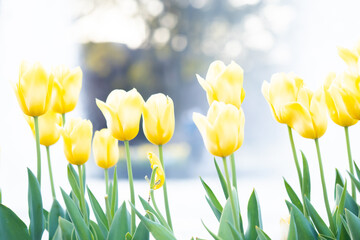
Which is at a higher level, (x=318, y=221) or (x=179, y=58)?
(x=179, y=58)

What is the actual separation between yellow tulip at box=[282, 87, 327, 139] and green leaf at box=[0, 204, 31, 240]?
0.23 m

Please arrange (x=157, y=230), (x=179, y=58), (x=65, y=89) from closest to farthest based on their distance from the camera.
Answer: (x=157, y=230) → (x=65, y=89) → (x=179, y=58)

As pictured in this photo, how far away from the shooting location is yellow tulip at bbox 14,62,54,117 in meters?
0.41

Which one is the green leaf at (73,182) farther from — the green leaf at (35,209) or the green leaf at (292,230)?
the green leaf at (292,230)

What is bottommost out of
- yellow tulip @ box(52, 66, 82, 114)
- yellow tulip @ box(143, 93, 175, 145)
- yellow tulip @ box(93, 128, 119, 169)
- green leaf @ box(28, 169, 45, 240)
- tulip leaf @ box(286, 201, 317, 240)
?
tulip leaf @ box(286, 201, 317, 240)

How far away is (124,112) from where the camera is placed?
1.31 feet

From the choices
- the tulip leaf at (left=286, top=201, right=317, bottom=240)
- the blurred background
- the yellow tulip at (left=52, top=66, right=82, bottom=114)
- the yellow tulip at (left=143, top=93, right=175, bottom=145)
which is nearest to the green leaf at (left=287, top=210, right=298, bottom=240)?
the tulip leaf at (left=286, top=201, right=317, bottom=240)

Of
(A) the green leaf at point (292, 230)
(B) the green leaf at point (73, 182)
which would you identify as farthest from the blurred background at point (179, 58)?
(A) the green leaf at point (292, 230)

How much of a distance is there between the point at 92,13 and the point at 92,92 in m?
0.57

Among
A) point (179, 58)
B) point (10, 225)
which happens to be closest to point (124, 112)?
point (10, 225)

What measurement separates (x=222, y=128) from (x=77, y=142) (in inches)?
5.6

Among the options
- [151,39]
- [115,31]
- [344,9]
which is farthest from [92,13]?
[344,9]

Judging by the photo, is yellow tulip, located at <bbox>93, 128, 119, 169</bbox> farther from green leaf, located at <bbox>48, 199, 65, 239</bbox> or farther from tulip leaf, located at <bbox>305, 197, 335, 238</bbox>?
tulip leaf, located at <bbox>305, 197, 335, 238</bbox>

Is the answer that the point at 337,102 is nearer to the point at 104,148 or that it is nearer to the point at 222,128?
the point at 222,128
